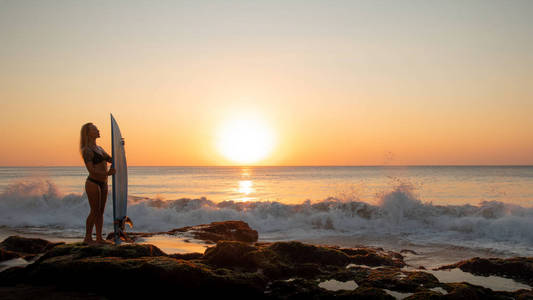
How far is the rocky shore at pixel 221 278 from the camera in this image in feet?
15.6

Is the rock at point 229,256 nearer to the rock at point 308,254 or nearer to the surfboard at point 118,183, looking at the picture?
the rock at point 308,254

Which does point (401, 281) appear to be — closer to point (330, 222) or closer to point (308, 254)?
point (308, 254)

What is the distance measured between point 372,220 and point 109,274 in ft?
42.4

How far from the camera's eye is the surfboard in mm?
7031

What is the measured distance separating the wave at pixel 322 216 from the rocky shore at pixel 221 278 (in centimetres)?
707

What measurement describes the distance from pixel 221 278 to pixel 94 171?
123 inches

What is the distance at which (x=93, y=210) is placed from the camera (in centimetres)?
664

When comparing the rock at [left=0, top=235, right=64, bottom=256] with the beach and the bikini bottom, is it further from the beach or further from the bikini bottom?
the beach

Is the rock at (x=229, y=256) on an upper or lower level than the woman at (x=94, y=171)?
lower

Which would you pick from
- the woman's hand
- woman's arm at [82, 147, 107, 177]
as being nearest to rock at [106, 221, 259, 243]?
the woman's hand

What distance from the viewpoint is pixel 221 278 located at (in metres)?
4.99

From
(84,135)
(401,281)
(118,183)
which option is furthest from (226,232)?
(401,281)

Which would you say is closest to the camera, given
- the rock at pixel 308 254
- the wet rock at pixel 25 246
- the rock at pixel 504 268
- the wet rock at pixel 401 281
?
the wet rock at pixel 401 281


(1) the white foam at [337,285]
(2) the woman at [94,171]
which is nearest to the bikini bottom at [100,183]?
(2) the woman at [94,171]
